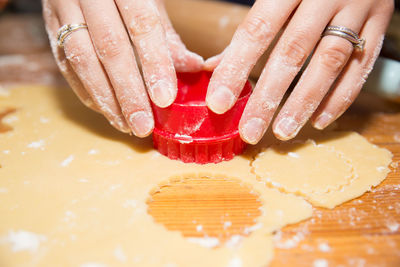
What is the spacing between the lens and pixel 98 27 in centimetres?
104

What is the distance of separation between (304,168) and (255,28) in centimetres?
43

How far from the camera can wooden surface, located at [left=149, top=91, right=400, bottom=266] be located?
80 centimetres

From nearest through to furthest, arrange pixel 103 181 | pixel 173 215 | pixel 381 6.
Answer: pixel 173 215 → pixel 103 181 → pixel 381 6

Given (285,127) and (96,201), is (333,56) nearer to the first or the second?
(285,127)

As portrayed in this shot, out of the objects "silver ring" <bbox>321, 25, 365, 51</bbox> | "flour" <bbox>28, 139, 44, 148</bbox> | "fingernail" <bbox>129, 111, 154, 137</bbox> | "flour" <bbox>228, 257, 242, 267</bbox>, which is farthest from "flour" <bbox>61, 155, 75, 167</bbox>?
"silver ring" <bbox>321, 25, 365, 51</bbox>

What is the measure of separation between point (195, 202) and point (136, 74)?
1.31ft

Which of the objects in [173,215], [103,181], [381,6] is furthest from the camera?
[381,6]

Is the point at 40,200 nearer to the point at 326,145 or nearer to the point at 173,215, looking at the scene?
the point at 173,215

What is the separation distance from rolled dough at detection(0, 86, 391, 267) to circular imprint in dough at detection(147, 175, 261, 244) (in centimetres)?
2

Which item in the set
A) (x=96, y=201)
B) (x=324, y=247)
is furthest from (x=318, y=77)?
(x=96, y=201)

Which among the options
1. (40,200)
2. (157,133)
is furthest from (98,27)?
(40,200)

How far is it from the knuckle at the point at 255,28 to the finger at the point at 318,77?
18cm

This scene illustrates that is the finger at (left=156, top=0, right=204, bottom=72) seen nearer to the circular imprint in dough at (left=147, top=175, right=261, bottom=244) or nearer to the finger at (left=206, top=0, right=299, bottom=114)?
the finger at (left=206, top=0, right=299, bottom=114)

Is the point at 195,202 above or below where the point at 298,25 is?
below
